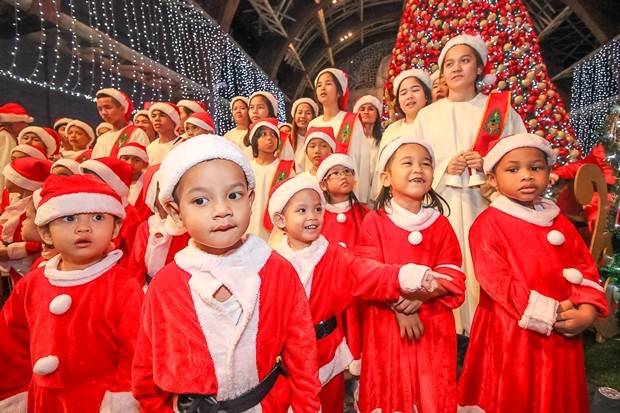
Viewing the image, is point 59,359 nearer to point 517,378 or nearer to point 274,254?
point 274,254

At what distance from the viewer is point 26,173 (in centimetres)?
312

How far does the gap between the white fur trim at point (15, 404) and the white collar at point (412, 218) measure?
2.05 m

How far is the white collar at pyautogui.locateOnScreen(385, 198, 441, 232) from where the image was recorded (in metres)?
2.04

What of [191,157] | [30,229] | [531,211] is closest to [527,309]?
[531,211]

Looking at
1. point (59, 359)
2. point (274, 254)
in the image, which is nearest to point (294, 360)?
point (274, 254)

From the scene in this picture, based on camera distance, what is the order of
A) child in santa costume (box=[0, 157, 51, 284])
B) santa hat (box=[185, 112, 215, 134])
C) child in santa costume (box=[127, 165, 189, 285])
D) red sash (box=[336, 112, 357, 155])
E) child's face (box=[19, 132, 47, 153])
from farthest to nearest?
child's face (box=[19, 132, 47, 153])
santa hat (box=[185, 112, 215, 134])
red sash (box=[336, 112, 357, 155])
child in santa costume (box=[0, 157, 51, 284])
child in santa costume (box=[127, 165, 189, 285])

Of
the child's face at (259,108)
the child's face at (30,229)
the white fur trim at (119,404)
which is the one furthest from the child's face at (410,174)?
the child's face at (259,108)

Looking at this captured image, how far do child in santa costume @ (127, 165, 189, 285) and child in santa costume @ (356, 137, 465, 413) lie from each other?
122 cm

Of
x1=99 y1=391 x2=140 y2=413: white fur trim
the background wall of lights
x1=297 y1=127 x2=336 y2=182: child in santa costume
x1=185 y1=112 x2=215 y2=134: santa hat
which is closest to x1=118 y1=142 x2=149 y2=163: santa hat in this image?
x1=185 y1=112 x2=215 y2=134: santa hat

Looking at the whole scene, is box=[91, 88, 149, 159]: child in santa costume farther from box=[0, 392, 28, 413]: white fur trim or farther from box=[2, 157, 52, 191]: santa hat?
box=[0, 392, 28, 413]: white fur trim

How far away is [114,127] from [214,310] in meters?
4.70

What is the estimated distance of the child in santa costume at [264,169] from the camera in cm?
412

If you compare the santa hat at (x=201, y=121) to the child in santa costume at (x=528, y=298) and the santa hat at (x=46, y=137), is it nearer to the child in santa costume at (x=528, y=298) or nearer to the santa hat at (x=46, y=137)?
the santa hat at (x=46, y=137)

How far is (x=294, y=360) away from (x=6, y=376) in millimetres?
1552
